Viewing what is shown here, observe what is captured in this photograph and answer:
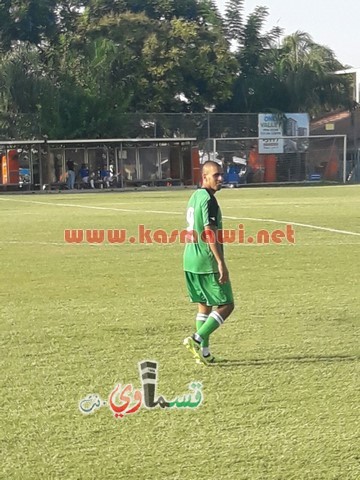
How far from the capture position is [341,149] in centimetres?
5316

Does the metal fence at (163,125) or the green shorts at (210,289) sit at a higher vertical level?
the metal fence at (163,125)

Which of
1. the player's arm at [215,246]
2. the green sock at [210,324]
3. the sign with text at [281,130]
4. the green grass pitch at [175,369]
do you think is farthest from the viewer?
the sign with text at [281,130]

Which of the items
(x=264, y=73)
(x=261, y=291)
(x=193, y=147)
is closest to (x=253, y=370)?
(x=261, y=291)

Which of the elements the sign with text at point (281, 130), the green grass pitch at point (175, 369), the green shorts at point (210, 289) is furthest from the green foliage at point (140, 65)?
the green shorts at point (210, 289)

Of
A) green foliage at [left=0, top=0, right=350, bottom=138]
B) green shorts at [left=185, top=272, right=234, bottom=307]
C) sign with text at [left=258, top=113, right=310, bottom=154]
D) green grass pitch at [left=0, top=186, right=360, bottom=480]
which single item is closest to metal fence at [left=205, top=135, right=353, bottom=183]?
sign with text at [left=258, top=113, right=310, bottom=154]

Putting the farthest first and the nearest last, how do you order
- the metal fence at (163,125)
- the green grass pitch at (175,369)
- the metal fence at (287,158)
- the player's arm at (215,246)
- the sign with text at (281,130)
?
1. the sign with text at (281,130)
2. the metal fence at (163,125)
3. the metal fence at (287,158)
4. the player's arm at (215,246)
5. the green grass pitch at (175,369)

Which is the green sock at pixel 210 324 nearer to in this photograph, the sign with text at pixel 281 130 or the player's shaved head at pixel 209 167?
the player's shaved head at pixel 209 167

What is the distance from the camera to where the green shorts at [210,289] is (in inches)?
296

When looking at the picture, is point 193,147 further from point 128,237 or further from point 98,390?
point 98,390

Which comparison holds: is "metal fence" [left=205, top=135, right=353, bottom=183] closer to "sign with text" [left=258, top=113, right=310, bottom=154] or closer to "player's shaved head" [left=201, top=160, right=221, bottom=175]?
"sign with text" [left=258, top=113, right=310, bottom=154]

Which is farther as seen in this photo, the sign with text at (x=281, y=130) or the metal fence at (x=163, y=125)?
the sign with text at (x=281, y=130)

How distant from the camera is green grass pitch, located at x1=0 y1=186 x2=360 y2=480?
203 inches

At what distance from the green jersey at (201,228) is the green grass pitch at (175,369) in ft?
2.56

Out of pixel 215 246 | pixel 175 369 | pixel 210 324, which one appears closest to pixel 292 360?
pixel 210 324
